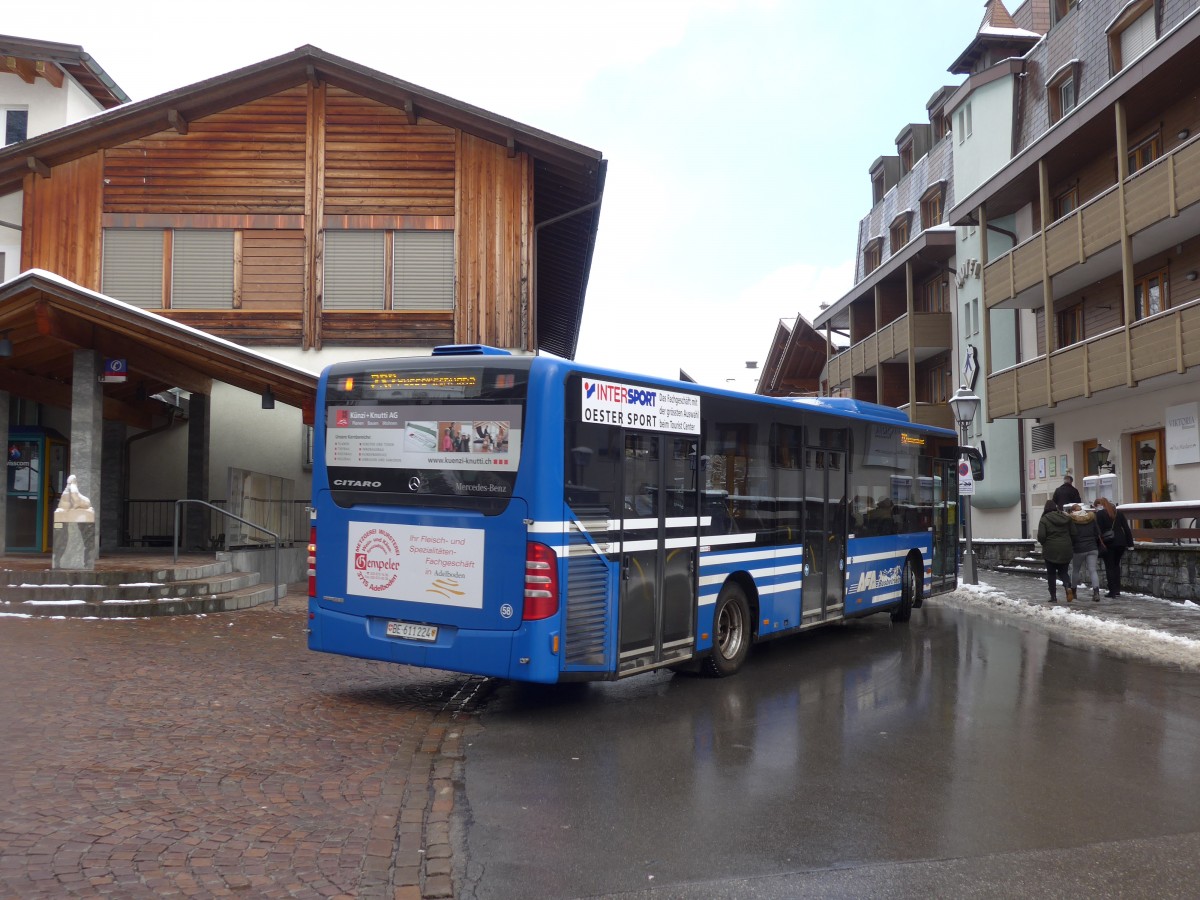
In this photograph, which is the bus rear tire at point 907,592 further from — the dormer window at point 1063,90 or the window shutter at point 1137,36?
the dormer window at point 1063,90

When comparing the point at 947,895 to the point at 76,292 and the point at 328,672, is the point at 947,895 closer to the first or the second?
the point at 328,672

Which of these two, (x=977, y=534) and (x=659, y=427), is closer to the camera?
(x=659, y=427)

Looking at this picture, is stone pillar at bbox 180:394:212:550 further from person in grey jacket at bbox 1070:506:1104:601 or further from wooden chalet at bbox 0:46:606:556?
person in grey jacket at bbox 1070:506:1104:601

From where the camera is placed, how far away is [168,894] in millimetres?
4438

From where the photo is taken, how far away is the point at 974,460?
19484 mm

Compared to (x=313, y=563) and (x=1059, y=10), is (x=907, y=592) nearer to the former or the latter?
(x=313, y=563)

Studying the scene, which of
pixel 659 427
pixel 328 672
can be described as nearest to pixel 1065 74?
pixel 659 427

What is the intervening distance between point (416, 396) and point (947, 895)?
567cm

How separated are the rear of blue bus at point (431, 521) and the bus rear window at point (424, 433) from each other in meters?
0.01

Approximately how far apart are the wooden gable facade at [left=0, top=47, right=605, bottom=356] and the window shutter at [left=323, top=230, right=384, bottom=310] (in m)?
0.03

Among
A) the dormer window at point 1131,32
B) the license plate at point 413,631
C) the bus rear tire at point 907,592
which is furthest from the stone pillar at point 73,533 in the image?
the dormer window at point 1131,32

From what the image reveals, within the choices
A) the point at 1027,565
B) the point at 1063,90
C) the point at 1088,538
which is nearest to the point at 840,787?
the point at 1088,538

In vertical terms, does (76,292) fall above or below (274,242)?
below

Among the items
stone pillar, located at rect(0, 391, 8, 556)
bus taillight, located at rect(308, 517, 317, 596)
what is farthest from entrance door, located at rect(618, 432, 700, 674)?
stone pillar, located at rect(0, 391, 8, 556)
